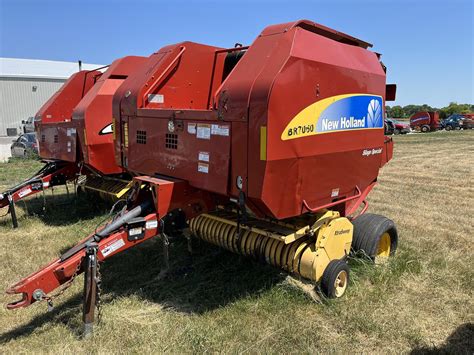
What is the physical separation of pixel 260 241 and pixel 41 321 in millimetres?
1960

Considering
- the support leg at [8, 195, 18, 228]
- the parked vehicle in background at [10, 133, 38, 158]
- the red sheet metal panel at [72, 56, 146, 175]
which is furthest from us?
the parked vehicle in background at [10, 133, 38, 158]

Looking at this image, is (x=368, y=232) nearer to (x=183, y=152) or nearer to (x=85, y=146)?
(x=183, y=152)

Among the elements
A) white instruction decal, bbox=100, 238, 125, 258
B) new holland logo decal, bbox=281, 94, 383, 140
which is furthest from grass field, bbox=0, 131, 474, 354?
new holland logo decal, bbox=281, 94, 383, 140

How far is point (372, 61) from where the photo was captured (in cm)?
412

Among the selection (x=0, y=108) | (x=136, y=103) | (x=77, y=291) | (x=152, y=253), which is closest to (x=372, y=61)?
(x=136, y=103)

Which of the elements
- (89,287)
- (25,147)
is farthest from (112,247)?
(25,147)

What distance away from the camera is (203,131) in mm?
3475

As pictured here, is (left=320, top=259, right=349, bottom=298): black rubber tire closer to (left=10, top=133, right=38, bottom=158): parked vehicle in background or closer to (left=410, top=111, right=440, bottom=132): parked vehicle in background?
(left=10, top=133, right=38, bottom=158): parked vehicle in background

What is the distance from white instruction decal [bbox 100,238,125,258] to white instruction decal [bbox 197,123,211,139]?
1042 mm

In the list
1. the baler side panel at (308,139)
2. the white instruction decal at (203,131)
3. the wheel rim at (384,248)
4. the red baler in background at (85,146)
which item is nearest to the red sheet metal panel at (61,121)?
the red baler in background at (85,146)

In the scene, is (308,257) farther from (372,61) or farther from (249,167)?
(372,61)

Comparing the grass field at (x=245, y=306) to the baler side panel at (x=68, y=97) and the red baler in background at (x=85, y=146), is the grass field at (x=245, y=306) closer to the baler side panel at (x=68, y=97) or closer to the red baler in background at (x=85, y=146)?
the red baler in background at (x=85, y=146)

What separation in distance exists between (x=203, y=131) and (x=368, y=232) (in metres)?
2.06

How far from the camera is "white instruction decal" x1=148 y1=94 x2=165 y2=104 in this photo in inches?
169
